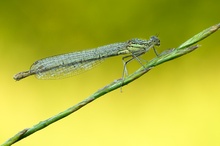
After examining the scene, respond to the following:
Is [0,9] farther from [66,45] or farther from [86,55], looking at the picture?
[86,55]

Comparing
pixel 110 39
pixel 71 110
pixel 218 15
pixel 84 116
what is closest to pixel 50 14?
pixel 110 39

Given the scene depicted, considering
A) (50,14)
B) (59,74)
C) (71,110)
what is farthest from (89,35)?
(71,110)

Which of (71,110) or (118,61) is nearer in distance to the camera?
(71,110)

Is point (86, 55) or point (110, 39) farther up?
point (110, 39)

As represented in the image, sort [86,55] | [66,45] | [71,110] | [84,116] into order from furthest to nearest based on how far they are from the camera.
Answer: [66,45] → [84,116] → [86,55] → [71,110]

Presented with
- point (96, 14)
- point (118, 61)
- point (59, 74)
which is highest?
point (96, 14)

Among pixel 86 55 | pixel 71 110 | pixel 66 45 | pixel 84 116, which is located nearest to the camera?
pixel 71 110
